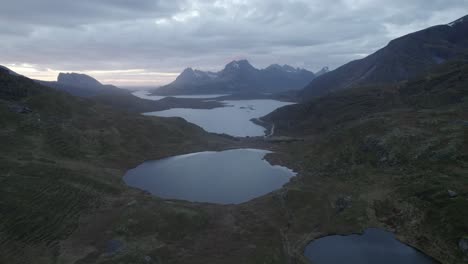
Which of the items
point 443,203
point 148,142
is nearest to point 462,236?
point 443,203

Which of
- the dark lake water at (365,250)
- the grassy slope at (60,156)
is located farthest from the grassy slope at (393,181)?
the grassy slope at (60,156)

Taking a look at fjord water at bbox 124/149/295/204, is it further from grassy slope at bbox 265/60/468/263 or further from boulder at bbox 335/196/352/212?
boulder at bbox 335/196/352/212

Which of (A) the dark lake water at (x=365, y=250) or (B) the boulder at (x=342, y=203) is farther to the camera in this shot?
(B) the boulder at (x=342, y=203)

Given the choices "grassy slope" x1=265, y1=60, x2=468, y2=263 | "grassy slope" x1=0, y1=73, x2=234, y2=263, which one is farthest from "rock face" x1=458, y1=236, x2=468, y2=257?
"grassy slope" x1=0, y1=73, x2=234, y2=263

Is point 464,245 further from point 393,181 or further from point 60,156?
point 60,156

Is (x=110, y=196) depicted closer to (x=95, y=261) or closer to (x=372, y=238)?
(x=95, y=261)

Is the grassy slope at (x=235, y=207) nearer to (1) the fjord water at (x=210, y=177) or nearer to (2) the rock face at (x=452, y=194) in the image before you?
(2) the rock face at (x=452, y=194)
